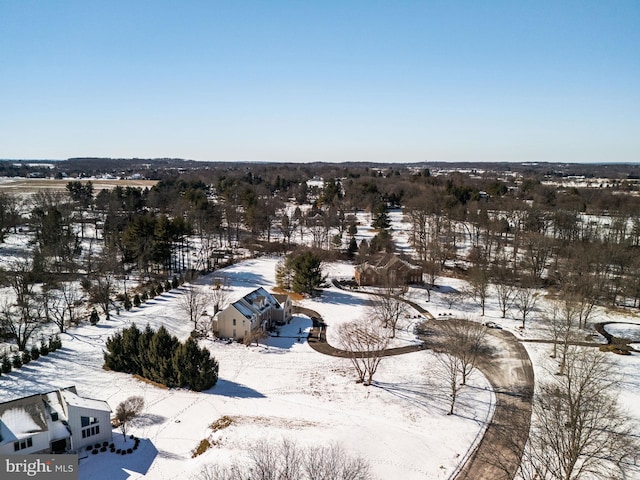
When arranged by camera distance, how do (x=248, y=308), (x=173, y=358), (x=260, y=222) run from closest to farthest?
1. (x=173, y=358)
2. (x=248, y=308)
3. (x=260, y=222)

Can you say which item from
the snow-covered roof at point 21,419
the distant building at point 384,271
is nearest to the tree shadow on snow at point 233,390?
Answer: the snow-covered roof at point 21,419

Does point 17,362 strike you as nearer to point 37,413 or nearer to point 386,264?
point 37,413

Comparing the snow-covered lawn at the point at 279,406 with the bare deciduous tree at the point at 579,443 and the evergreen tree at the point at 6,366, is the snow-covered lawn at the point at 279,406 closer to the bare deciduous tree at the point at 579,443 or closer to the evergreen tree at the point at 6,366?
the evergreen tree at the point at 6,366

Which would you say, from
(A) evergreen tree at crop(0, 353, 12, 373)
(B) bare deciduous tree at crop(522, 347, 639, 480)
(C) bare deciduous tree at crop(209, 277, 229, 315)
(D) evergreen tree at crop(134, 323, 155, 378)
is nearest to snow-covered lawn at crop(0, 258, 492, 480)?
(A) evergreen tree at crop(0, 353, 12, 373)

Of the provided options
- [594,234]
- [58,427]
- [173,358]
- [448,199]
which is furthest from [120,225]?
[594,234]

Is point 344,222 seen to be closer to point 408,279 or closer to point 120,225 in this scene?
point 408,279

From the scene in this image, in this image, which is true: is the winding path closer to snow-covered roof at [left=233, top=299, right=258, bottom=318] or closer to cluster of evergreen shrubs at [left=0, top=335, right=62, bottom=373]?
snow-covered roof at [left=233, top=299, right=258, bottom=318]
